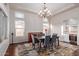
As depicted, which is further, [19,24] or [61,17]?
[61,17]

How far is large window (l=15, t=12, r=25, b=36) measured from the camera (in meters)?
2.74

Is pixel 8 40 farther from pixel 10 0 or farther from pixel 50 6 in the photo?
pixel 50 6

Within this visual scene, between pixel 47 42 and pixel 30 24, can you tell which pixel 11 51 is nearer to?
pixel 30 24

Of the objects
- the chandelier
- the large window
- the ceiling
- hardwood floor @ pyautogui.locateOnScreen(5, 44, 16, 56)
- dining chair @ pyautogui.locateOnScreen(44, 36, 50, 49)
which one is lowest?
hardwood floor @ pyautogui.locateOnScreen(5, 44, 16, 56)

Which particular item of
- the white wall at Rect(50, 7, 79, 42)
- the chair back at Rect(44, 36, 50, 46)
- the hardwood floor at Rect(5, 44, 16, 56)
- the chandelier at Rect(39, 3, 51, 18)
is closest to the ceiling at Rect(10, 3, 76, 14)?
the chandelier at Rect(39, 3, 51, 18)

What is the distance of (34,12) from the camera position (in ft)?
9.22

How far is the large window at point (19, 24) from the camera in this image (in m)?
2.74

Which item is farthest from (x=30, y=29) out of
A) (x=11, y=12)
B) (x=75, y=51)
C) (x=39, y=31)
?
(x=75, y=51)

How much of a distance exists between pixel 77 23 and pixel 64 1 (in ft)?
3.94

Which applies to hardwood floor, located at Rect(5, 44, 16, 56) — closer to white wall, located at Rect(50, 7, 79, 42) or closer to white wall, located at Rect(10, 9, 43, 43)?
white wall, located at Rect(10, 9, 43, 43)

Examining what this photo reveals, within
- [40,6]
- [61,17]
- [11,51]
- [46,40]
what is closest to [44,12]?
[40,6]

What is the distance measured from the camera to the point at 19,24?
2787mm

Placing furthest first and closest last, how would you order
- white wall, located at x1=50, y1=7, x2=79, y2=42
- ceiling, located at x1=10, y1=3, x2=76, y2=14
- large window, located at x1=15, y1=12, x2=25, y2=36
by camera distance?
white wall, located at x1=50, y1=7, x2=79, y2=42
large window, located at x1=15, y1=12, x2=25, y2=36
ceiling, located at x1=10, y1=3, x2=76, y2=14

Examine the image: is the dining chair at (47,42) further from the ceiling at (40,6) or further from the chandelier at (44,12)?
the ceiling at (40,6)
